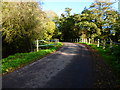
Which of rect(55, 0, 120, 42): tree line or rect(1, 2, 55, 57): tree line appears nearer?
rect(1, 2, 55, 57): tree line

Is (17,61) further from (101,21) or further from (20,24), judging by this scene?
(101,21)

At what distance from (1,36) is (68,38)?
29350mm

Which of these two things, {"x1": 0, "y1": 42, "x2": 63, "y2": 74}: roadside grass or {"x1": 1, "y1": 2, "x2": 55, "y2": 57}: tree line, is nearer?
{"x1": 0, "y1": 42, "x2": 63, "y2": 74}: roadside grass

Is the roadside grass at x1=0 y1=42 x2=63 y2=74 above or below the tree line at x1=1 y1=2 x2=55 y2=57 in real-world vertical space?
below

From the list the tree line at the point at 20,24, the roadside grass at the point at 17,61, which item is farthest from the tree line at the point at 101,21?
the roadside grass at the point at 17,61

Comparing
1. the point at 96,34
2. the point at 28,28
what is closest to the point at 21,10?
the point at 28,28

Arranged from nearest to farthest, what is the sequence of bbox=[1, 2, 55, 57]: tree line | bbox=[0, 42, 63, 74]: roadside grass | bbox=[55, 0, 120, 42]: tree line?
bbox=[0, 42, 63, 74]: roadside grass, bbox=[1, 2, 55, 57]: tree line, bbox=[55, 0, 120, 42]: tree line

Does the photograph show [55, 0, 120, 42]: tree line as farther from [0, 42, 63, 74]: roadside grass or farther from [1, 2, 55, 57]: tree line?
[0, 42, 63, 74]: roadside grass

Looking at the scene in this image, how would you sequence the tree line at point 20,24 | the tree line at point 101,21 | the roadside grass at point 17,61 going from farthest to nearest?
the tree line at point 101,21 < the tree line at point 20,24 < the roadside grass at point 17,61

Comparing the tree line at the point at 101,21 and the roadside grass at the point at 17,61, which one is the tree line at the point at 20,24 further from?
the tree line at the point at 101,21

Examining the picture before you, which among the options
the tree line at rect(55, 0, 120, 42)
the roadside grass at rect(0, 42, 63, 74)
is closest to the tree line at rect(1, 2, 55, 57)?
the roadside grass at rect(0, 42, 63, 74)

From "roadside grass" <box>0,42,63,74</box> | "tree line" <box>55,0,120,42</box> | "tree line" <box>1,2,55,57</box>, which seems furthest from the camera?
"tree line" <box>55,0,120,42</box>

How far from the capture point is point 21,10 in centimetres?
1122

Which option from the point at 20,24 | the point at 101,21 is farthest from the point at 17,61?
the point at 101,21
